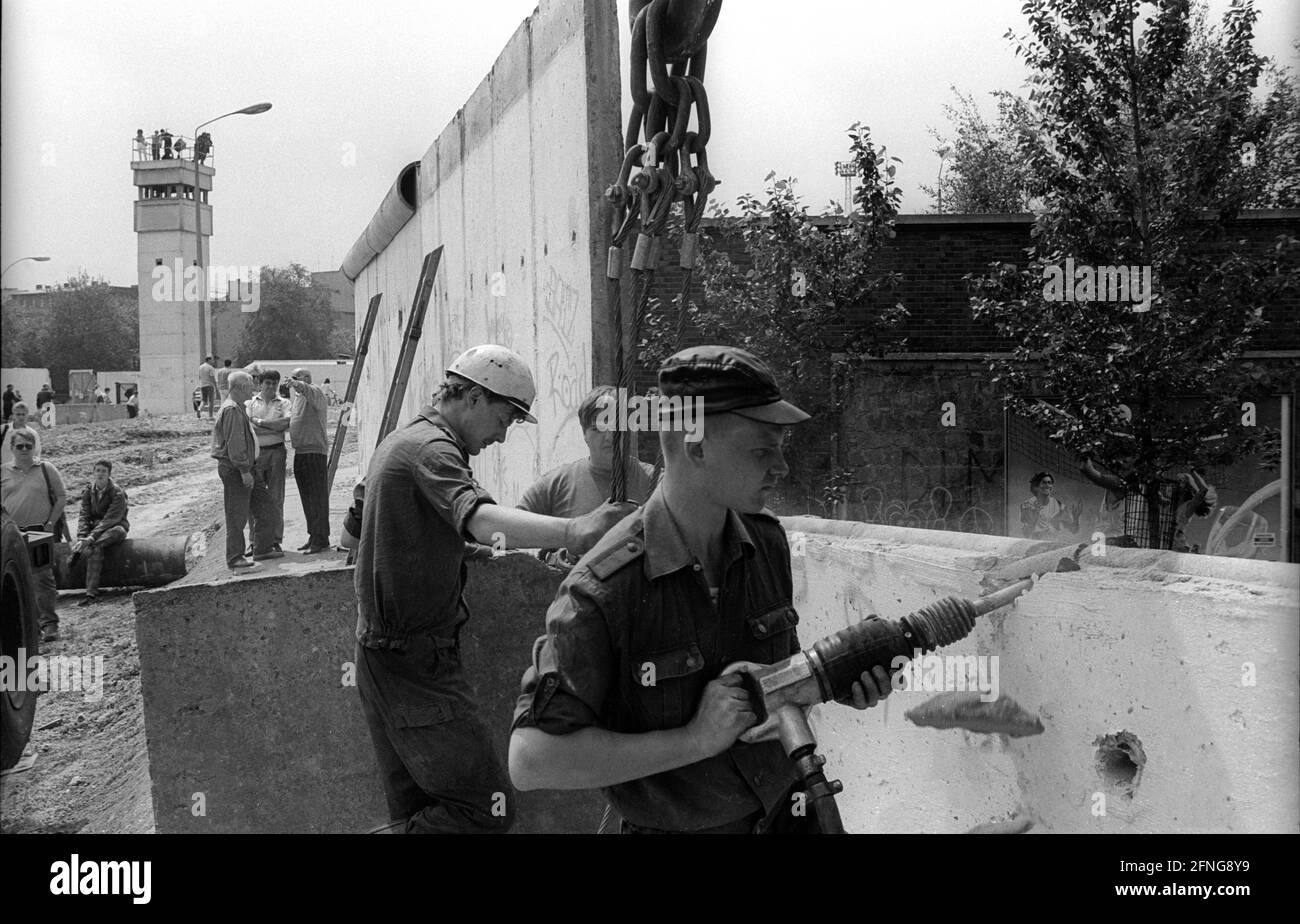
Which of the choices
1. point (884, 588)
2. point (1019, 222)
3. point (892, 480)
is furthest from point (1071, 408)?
point (884, 588)

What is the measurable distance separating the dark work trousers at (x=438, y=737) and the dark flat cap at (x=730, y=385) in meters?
1.88

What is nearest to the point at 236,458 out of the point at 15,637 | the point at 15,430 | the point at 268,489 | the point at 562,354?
→ the point at 268,489

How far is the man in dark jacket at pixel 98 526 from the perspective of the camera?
1225 centimetres

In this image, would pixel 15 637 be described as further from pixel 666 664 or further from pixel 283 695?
pixel 666 664

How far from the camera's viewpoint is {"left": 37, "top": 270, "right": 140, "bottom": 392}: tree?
54.3 meters

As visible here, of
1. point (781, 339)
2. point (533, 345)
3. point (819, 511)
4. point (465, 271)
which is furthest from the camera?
point (819, 511)

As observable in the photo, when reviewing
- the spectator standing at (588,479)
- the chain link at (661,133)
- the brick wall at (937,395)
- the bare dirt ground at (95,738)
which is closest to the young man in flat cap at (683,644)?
the chain link at (661,133)

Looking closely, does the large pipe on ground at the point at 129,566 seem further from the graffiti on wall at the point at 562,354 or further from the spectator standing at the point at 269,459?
the graffiti on wall at the point at 562,354

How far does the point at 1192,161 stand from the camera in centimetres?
891

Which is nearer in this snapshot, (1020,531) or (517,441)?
(517,441)

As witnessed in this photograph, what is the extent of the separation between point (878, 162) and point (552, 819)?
29.1ft

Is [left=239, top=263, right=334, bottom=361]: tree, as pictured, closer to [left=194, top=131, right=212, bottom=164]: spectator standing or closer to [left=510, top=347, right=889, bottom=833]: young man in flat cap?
[left=194, top=131, right=212, bottom=164]: spectator standing

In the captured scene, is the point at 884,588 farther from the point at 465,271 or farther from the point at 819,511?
the point at 819,511

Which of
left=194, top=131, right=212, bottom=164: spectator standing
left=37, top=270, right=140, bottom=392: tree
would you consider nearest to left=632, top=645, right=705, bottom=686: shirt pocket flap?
left=194, top=131, right=212, bottom=164: spectator standing
